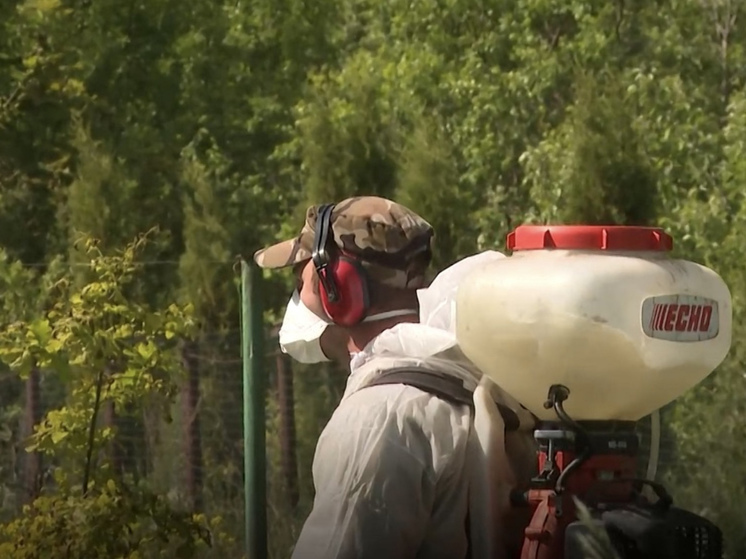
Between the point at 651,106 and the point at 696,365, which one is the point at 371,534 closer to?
the point at 696,365

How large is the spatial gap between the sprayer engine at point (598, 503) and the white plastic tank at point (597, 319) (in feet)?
0.15

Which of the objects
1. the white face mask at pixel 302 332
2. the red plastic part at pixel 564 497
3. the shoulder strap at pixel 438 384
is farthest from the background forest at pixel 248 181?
the red plastic part at pixel 564 497

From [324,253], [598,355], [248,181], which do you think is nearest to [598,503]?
[598,355]

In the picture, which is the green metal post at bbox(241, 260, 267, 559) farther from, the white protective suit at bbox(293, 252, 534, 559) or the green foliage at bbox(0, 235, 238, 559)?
the white protective suit at bbox(293, 252, 534, 559)

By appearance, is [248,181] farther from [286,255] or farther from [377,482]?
[377,482]

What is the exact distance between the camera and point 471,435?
301 centimetres

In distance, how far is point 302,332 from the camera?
3.51m

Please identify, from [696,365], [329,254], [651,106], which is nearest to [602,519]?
[696,365]

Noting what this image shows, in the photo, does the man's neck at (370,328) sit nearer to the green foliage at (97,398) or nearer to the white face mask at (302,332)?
the white face mask at (302,332)

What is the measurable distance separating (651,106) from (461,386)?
31.5 ft

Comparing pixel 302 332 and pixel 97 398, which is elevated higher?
pixel 302 332

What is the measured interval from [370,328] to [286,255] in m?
0.32

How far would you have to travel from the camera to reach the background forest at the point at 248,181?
631 cm

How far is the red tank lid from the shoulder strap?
359 millimetres
